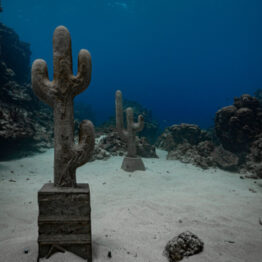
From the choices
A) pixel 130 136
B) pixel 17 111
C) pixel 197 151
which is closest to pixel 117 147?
pixel 130 136

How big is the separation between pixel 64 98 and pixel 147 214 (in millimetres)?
2805

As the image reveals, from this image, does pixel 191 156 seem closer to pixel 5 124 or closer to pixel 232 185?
pixel 232 185

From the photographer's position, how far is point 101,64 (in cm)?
11200

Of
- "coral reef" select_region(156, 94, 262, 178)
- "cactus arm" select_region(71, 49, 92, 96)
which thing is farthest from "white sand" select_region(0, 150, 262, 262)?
"cactus arm" select_region(71, 49, 92, 96)

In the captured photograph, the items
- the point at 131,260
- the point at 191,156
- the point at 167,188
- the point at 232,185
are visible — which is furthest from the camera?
the point at 191,156

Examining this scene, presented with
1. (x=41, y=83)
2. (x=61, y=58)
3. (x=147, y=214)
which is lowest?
(x=147, y=214)

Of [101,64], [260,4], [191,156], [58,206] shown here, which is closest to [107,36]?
[101,64]

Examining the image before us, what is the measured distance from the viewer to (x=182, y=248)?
7.65 ft

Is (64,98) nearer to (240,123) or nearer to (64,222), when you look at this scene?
(64,222)

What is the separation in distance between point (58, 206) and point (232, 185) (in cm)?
631

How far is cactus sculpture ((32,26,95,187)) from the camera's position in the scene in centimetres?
239

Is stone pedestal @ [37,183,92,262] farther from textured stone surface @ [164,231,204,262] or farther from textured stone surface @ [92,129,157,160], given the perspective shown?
textured stone surface @ [92,129,157,160]

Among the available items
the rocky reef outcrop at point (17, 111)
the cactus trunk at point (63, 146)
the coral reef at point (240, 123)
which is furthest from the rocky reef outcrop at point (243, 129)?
the rocky reef outcrop at point (17, 111)

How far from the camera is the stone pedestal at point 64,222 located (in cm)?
218
